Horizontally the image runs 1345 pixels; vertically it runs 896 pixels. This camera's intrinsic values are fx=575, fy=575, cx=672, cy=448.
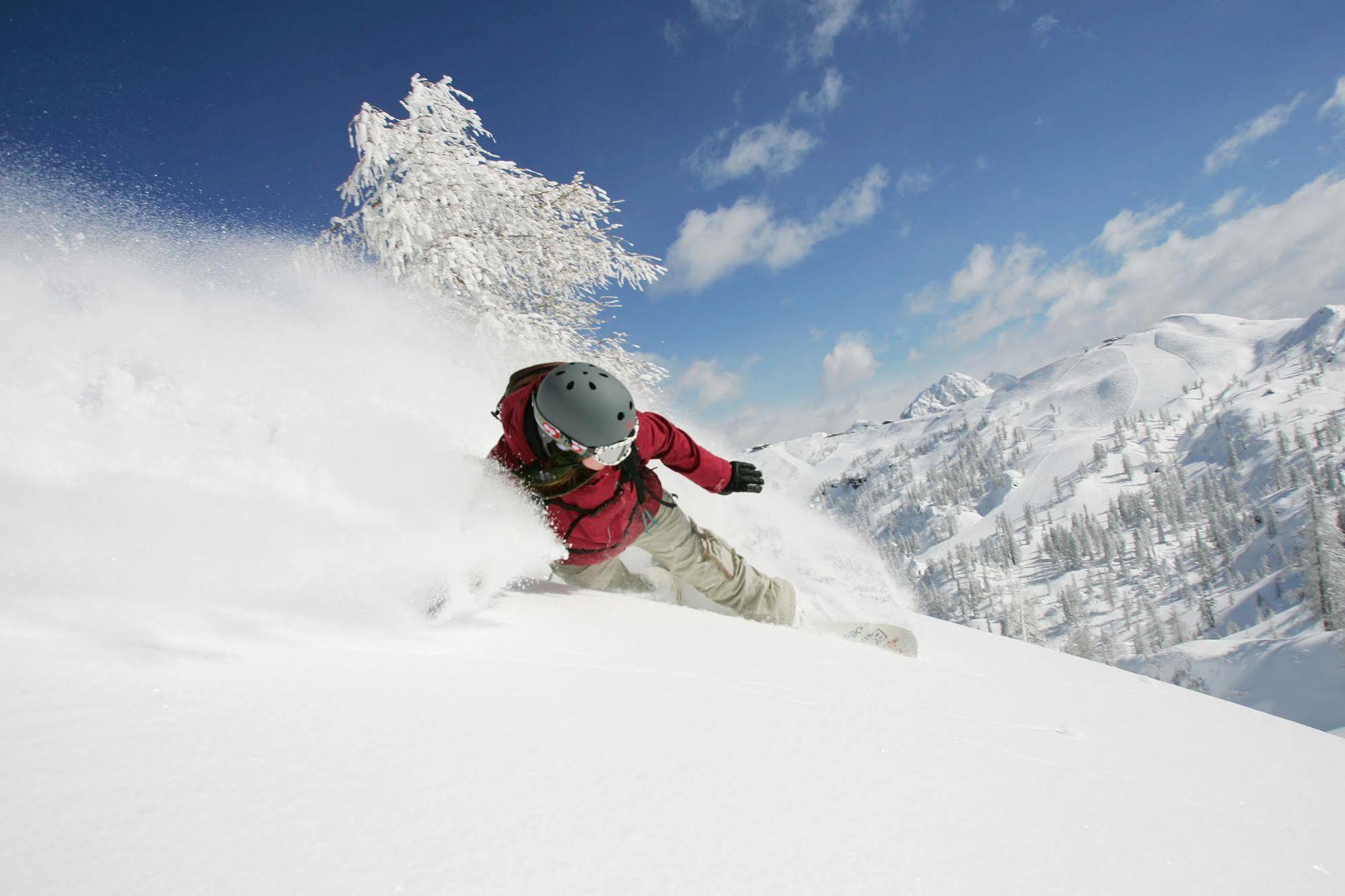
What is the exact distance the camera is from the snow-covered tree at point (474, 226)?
8.12m

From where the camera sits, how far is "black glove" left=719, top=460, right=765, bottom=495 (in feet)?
13.5

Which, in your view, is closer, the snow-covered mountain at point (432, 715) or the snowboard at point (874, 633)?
the snow-covered mountain at point (432, 715)

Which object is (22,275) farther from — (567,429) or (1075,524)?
(1075,524)

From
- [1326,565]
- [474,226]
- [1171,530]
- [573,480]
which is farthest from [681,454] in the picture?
[1171,530]

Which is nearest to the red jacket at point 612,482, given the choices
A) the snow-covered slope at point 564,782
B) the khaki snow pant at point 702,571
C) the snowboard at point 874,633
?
the khaki snow pant at point 702,571

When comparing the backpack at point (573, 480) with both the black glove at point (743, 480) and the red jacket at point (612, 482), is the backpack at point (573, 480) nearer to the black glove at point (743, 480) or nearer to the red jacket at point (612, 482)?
the red jacket at point (612, 482)

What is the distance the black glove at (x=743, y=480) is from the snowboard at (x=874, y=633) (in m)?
1.18

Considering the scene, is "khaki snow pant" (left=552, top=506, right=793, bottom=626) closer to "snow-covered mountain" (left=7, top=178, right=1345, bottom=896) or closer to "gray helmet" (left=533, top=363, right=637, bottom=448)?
"snow-covered mountain" (left=7, top=178, right=1345, bottom=896)

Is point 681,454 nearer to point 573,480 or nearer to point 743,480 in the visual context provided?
point 743,480

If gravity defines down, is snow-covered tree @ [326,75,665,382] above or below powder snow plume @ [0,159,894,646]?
above

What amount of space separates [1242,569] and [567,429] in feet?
406

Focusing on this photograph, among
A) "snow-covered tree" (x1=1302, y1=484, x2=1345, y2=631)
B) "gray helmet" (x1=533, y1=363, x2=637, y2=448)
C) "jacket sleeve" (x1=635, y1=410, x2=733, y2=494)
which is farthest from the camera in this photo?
"snow-covered tree" (x1=1302, y1=484, x2=1345, y2=631)

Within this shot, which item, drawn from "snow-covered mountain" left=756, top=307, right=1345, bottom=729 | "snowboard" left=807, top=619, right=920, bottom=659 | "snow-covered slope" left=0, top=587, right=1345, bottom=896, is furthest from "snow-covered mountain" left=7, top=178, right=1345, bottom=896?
"snow-covered mountain" left=756, top=307, right=1345, bottom=729

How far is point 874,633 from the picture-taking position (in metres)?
4.24
